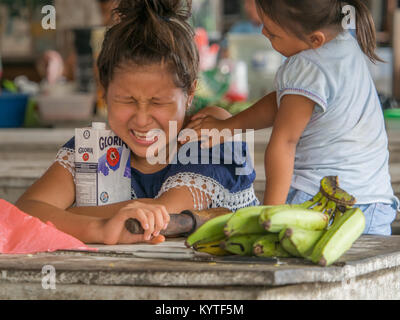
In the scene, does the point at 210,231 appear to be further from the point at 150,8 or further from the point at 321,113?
the point at 150,8

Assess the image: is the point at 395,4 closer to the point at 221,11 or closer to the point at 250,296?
the point at 221,11

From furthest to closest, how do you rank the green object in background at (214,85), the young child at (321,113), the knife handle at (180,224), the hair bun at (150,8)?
the green object in background at (214,85) < the hair bun at (150,8) < the young child at (321,113) < the knife handle at (180,224)

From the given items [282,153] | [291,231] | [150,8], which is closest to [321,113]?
[282,153]

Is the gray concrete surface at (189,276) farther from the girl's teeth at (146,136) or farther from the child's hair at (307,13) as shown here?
the child's hair at (307,13)

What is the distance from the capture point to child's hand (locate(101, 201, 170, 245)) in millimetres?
1541

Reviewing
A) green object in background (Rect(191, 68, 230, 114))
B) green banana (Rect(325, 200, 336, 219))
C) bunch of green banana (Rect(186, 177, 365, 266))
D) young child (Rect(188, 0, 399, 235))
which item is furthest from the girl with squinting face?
green object in background (Rect(191, 68, 230, 114))

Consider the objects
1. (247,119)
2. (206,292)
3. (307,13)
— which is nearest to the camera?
(206,292)

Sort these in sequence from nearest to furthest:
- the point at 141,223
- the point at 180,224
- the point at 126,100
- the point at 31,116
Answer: the point at 141,223 < the point at 180,224 < the point at 126,100 < the point at 31,116

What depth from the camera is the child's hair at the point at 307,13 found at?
1.82m

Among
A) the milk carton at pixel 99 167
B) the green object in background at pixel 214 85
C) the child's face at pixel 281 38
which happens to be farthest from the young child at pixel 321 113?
the green object in background at pixel 214 85

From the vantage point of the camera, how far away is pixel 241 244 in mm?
1384

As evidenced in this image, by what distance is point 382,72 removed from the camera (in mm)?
5488

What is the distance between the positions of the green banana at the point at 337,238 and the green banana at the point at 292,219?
0.09ft

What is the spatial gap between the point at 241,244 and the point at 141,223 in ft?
0.86
